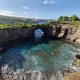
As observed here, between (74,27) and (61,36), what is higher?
(74,27)

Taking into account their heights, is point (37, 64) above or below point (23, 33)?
above

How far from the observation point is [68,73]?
44.1 m

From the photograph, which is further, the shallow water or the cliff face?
the cliff face

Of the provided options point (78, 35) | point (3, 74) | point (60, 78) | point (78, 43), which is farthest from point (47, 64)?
point (78, 35)

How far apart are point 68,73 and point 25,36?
6589cm

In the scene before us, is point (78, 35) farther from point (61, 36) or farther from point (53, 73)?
point (53, 73)

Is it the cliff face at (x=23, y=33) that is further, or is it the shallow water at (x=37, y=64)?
the cliff face at (x=23, y=33)

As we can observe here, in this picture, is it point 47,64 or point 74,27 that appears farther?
point 74,27

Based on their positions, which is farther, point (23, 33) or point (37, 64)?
point (23, 33)

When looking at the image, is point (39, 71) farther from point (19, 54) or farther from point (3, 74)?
point (19, 54)

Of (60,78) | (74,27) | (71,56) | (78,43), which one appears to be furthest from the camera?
(74,27)

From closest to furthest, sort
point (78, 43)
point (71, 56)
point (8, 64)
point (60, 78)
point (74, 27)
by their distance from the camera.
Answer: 1. point (60, 78)
2. point (8, 64)
3. point (71, 56)
4. point (78, 43)
5. point (74, 27)

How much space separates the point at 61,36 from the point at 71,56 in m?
42.4

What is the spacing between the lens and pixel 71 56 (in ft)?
199
